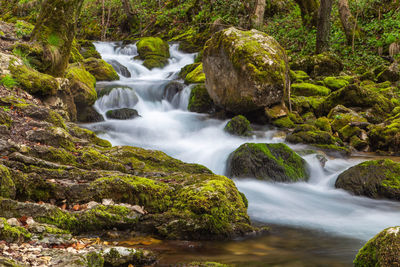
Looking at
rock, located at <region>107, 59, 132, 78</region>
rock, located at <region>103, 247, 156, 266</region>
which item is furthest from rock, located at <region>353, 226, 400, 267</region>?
rock, located at <region>107, 59, 132, 78</region>

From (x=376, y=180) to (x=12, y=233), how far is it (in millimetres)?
6601

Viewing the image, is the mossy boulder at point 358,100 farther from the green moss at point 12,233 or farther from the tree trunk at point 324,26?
the green moss at point 12,233

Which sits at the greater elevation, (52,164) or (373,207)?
(52,164)

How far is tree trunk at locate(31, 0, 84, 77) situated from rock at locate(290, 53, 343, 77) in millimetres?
11562

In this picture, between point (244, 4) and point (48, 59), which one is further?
point (244, 4)

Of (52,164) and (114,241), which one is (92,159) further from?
(114,241)

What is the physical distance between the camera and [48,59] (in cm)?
801

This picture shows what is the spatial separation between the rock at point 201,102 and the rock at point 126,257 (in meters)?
10.9

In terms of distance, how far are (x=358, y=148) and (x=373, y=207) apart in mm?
4262

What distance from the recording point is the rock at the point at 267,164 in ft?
24.8

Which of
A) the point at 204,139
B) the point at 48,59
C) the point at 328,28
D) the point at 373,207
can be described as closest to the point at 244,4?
the point at 328,28

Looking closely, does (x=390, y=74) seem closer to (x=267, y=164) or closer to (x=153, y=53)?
(x=267, y=164)

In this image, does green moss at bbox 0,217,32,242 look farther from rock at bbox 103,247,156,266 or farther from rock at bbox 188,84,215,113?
rock at bbox 188,84,215,113

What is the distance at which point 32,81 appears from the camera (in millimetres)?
6918
